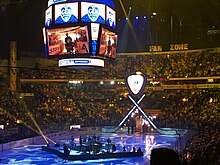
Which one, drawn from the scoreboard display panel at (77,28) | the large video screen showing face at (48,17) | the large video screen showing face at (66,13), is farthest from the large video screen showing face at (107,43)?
the large video screen showing face at (48,17)

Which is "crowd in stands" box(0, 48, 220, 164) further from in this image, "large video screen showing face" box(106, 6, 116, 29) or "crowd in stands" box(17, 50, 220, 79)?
"large video screen showing face" box(106, 6, 116, 29)

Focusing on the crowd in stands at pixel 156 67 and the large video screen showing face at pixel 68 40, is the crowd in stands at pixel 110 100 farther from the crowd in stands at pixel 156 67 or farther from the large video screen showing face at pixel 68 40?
the large video screen showing face at pixel 68 40

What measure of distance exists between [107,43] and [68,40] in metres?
Answer: 2.10

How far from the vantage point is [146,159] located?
20344 mm

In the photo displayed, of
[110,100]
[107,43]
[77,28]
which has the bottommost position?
[110,100]

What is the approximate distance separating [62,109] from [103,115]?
484 cm

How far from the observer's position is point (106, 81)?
1593 inches

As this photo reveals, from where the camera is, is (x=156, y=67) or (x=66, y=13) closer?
(x=66, y=13)

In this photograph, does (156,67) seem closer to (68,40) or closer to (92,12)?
(68,40)

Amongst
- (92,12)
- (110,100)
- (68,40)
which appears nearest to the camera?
(92,12)

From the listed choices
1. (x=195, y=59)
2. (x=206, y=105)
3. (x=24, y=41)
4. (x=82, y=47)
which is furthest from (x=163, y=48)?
(x=82, y=47)

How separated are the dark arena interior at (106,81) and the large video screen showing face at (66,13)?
5 cm

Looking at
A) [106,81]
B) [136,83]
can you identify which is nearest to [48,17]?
[136,83]

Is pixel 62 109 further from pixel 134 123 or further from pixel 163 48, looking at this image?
pixel 163 48
